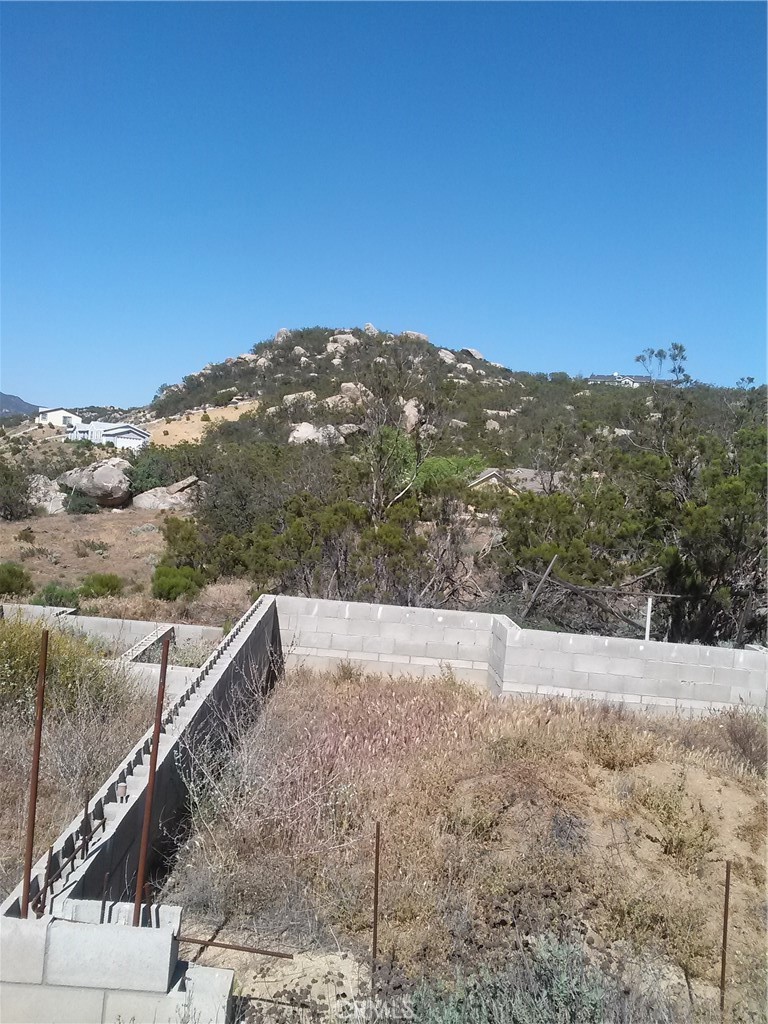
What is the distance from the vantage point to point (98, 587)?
16328 millimetres

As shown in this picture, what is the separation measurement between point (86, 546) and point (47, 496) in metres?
9.93

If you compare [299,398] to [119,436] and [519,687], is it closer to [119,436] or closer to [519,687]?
[119,436]

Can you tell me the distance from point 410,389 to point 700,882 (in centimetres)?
1157

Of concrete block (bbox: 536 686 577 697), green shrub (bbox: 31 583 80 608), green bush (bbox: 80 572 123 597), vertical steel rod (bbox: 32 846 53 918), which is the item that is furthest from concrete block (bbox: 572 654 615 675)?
green bush (bbox: 80 572 123 597)

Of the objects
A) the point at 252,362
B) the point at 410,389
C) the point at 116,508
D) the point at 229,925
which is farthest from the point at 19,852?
the point at 252,362

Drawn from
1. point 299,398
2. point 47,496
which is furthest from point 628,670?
point 299,398

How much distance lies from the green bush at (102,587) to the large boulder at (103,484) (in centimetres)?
1570

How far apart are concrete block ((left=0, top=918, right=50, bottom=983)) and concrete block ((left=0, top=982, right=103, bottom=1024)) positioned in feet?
0.16

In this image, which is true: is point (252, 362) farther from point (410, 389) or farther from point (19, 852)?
point (19, 852)

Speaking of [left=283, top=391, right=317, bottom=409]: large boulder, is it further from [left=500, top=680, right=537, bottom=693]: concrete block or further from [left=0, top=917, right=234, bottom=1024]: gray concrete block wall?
[left=0, top=917, right=234, bottom=1024]: gray concrete block wall

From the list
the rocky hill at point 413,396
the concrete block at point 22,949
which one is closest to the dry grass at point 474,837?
the concrete block at point 22,949

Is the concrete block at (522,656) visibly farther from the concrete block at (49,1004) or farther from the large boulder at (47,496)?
the large boulder at (47,496)

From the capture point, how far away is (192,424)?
58.0 metres

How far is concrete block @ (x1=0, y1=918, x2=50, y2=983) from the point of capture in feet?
10.5
